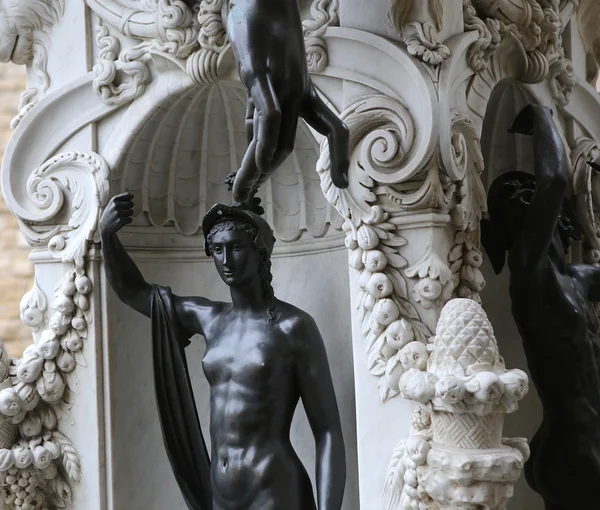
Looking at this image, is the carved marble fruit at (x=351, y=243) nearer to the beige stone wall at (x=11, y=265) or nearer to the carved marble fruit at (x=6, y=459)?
the carved marble fruit at (x=6, y=459)

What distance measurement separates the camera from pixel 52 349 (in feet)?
12.7

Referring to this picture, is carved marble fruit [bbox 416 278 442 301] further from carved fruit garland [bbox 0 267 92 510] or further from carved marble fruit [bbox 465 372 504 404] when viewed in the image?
carved fruit garland [bbox 0 267 92 510]

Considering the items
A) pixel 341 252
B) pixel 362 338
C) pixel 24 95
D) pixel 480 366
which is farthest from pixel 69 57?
pixel 480 366

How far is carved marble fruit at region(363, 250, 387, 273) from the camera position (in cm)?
338

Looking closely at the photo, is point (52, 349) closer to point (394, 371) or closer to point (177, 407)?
point (177, 407)

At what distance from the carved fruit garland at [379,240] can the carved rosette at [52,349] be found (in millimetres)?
877

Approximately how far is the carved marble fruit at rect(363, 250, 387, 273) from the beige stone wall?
98.1 inches

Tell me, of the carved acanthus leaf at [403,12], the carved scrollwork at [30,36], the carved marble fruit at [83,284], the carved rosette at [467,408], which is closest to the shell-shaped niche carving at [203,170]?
the carved marble fruit at [83,284]

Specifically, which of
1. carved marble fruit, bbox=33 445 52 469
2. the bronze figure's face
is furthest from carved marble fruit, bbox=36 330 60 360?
the bronze figure's face

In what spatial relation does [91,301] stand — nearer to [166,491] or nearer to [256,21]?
[166,491]

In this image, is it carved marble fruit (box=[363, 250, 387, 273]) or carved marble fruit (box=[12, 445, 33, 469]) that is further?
carved marble fruit (box=[12, 445, 33, 469])

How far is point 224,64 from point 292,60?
101 cm

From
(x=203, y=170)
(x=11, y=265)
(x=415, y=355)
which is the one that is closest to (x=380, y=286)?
(x=415, y=355)

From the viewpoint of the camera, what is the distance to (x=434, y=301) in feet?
11.0
